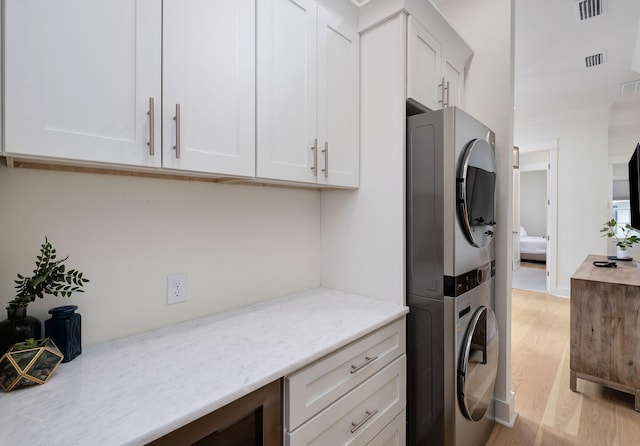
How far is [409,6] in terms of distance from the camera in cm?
147

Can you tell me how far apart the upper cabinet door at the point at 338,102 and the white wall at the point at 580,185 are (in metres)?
4.46

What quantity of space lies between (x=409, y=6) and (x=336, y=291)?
58.2 inches

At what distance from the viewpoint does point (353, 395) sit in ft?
3.79

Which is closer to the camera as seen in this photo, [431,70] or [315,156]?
[315,156]

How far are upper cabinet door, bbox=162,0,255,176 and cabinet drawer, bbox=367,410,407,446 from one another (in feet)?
3.91

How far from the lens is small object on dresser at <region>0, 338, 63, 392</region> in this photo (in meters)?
0.77

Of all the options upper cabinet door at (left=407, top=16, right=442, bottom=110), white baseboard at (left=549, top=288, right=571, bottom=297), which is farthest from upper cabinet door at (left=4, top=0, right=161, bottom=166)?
white baseboard at (left=549, top=288, right=571, bottom=297)

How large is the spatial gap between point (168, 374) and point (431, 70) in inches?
70.5

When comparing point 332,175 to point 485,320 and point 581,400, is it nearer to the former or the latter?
point 485,320

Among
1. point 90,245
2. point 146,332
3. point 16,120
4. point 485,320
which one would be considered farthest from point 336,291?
point 16,120

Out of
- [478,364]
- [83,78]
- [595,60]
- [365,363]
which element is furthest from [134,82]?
[595,60]

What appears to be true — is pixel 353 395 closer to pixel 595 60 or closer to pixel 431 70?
pixel 431 70

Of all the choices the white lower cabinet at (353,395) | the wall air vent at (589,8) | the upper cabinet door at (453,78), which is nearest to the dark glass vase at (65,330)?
the white lower cabinet at (353,395)

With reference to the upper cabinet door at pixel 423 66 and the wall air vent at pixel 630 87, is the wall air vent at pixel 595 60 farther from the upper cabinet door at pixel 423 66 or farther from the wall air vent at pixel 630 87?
the upper cabinet door at pixel 423 66
